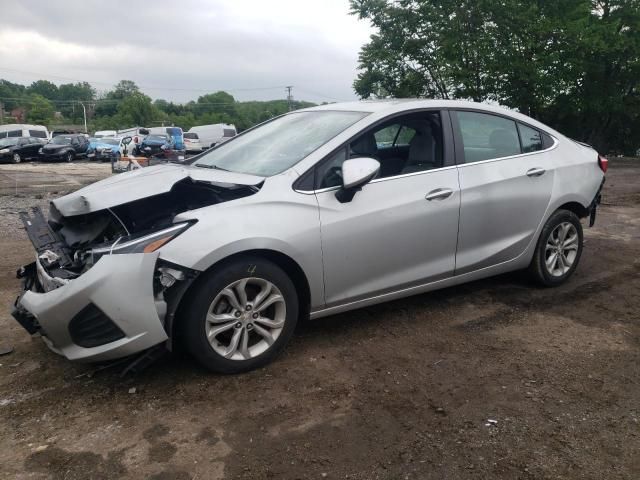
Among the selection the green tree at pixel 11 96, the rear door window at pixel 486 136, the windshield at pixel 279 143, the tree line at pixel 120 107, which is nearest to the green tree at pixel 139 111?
the tree line at pixel 120 107

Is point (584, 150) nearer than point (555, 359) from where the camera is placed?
No

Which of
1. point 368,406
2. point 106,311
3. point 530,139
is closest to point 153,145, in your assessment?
point 530,139

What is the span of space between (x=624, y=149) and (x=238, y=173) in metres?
27.4

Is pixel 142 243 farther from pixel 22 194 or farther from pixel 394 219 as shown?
pixel 22 194

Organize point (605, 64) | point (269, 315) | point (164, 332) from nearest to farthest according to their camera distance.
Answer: point (164, 332)
point (269, 315)
point (605, 64)

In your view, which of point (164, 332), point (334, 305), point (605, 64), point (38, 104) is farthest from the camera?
point (38, 104)

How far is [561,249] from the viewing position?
16.0 feet

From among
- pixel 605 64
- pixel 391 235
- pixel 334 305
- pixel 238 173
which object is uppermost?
pixel 605 64

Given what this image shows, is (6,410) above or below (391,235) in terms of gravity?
below

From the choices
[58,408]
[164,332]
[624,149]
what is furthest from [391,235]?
[624,149]

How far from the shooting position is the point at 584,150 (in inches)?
200

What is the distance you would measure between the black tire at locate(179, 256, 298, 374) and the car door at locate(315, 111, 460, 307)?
319 millimetres

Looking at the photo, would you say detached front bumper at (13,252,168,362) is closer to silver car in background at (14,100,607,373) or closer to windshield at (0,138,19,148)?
silver car in background at (14,100,607,373)

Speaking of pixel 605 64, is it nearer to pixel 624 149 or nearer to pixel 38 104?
pixel 624 149
